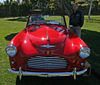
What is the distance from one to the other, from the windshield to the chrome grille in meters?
1.95

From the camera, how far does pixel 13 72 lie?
2496 millimetres

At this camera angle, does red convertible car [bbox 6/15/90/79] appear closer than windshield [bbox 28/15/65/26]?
Yes

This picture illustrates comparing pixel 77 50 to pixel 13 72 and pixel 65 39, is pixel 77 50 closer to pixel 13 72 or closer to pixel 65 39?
pixel 65 39

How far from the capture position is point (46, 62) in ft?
8.21

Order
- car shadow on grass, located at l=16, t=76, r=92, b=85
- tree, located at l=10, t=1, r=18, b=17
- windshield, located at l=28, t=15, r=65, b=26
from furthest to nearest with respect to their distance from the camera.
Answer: tree, located at l=10, t=1, r=18, b=17, windshield, located at l=28, t=15, r=65, b=26, car shadow on grass, located at l=16, t=76, r=92, b=85

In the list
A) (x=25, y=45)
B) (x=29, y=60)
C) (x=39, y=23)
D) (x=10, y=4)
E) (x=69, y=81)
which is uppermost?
(x=10, y=4)

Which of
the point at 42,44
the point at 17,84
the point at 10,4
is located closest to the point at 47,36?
the point at 42,44

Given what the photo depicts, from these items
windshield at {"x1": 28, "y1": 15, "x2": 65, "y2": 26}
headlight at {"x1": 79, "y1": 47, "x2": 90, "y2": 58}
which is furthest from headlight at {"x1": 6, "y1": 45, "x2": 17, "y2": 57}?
windshield at {"x1": 28, "y1": 15, "x2": 65, "y2": 26}

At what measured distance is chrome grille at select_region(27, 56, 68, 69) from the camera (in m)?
2.49

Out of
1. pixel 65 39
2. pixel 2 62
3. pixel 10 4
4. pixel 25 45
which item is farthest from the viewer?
pixel 10 4

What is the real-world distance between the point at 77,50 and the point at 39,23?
2006 millimetres

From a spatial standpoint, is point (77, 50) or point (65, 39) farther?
point (65, 39)

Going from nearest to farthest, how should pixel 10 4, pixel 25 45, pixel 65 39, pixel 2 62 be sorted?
pixel 25 45 < pixel 65 39 < pixel 2 62 < pixel 10 4

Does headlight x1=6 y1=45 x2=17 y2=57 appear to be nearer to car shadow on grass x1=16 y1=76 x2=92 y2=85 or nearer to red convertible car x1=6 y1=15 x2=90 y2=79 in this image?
red convertible car x1=6 y1=15 x2=90 y2=79
